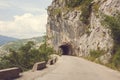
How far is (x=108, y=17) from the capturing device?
126 feet

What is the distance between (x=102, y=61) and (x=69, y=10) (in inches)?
1532

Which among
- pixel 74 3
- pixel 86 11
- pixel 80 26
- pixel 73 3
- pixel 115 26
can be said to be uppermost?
pixel 73 3

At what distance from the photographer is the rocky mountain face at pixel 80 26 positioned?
42.8m

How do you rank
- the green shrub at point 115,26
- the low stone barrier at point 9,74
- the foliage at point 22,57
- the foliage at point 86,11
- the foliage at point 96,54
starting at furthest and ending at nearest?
the foliage at point 86,11 < the foliage at point 22,57 < the foliage at point 96,54 < the green shrub at point 115,26 < the low stone barrier at point 9,74

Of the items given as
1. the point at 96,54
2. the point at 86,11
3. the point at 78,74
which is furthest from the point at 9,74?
the point at 86,11

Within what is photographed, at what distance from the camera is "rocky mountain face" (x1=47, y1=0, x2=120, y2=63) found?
140 ft

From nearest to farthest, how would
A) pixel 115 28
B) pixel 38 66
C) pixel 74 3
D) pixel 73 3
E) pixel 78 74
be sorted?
pixel 78 74 → pixel 38 66 → pixel 115 28 → pixel 74 3 → pixel 73 3

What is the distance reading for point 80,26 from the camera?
64.4m

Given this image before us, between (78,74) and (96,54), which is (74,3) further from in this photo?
(78,74)

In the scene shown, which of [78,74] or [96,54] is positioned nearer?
[78,74]

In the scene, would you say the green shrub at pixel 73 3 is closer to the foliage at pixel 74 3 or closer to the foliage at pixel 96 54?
the foliage at pixel 74 3

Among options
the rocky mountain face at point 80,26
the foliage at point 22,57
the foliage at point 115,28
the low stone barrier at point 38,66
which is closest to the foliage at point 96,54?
the rocky mountain face at point 80,26

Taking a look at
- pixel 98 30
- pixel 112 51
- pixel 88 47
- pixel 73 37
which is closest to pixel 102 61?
pixel 112 51

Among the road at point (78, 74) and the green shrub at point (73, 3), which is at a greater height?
the green shrub at point (73, 3)
